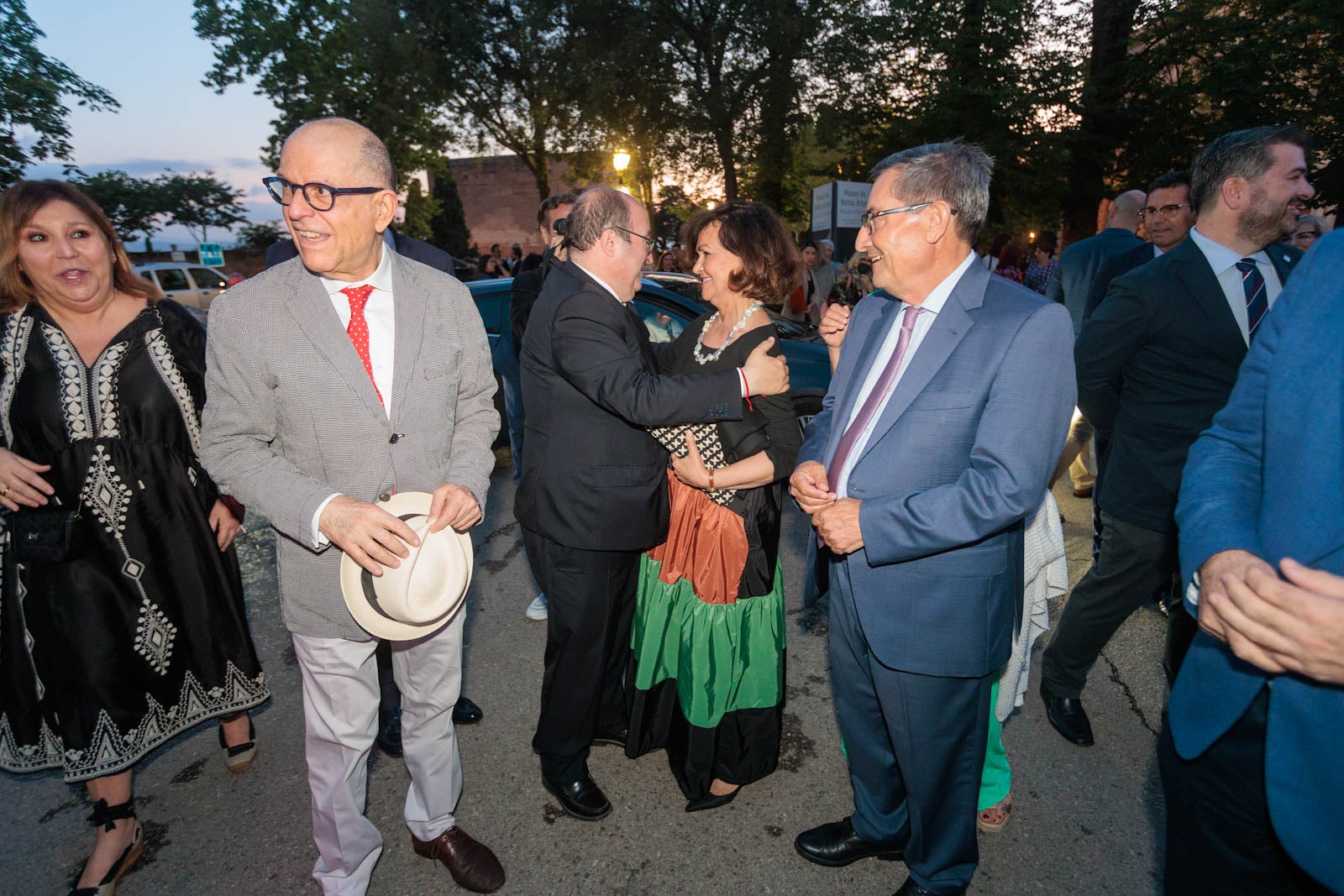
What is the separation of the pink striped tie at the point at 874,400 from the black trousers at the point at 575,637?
2.72 ft

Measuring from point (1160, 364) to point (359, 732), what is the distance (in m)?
3.00

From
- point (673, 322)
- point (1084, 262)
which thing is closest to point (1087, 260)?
point (1084, 262)

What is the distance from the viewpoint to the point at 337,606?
Result: 1964mm

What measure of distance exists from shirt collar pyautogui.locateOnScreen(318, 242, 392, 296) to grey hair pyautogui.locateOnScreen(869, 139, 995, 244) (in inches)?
55.0

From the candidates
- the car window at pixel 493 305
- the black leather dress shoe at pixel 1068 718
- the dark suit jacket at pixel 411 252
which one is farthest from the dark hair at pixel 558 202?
the black leather dress shoe at pixel 1068 718

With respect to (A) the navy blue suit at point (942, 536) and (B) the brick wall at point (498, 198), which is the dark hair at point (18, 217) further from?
(B) the brick wall at point (498, 198)

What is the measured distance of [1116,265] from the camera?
399cm

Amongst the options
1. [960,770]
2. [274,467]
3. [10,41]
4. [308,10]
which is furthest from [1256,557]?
[308,10]

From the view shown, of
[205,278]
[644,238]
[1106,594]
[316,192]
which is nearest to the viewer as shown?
[316,192]

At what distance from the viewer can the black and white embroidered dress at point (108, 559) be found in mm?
2258

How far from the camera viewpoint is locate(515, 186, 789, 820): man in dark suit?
2160mm

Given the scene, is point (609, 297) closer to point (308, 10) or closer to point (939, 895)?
point (939, 895)

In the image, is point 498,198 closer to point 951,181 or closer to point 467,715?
point 467,715

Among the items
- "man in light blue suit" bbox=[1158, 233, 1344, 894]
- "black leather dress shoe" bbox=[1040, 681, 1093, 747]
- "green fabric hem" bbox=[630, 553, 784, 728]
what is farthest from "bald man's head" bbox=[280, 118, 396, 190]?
"black leather dress shoe" bbox=[1040, 681, 1093, 747]
